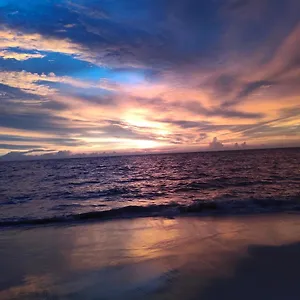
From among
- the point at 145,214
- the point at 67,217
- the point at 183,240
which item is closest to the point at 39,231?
the point at 67,217

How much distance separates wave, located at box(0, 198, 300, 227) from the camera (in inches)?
515

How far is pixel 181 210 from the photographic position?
46.8ft

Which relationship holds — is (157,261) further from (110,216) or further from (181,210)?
(181,210)

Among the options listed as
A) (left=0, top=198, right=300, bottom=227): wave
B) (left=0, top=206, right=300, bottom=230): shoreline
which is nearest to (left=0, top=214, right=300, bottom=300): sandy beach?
(left=0, top=206, right=300, bottom=230): shoreline

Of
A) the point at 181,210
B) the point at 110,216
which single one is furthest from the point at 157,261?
the point at 181,210

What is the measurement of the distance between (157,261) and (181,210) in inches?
292

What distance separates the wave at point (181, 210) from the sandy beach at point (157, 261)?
202 cm

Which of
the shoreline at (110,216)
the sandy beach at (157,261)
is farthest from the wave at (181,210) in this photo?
the sandy beach at (157,261)

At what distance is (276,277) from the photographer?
19.0 ft

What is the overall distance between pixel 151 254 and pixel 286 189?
1612cm

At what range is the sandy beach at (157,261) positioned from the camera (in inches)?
214

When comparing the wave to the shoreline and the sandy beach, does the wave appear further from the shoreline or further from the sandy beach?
the sandy beach

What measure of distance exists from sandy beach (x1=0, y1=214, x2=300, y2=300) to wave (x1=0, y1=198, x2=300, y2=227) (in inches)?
79.7

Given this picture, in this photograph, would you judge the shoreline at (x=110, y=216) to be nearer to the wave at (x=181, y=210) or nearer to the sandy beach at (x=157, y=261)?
the wave at (x=181, y=210)
